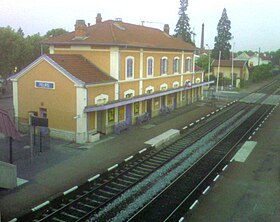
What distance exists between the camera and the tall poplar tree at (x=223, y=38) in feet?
257

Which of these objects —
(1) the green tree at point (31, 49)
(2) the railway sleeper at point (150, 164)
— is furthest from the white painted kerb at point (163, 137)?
(1) the green tree at point (31, 49)

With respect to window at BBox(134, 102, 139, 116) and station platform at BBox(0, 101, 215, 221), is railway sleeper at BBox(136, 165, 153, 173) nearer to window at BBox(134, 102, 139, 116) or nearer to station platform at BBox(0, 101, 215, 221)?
station platform at BBox(0, 101, 215, 221)

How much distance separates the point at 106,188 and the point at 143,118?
14161mm

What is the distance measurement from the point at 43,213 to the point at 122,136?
12.0 meters

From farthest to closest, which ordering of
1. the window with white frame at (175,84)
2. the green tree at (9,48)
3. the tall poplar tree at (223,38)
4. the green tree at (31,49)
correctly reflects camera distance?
the tall poplar tree at (223,38) < the green tree at (31,49) < the green tree at (9,48) < the window with white frame at (175,84)

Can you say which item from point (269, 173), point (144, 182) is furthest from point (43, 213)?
point (269, 173)

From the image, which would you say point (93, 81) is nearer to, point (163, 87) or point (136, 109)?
point (136, 109)

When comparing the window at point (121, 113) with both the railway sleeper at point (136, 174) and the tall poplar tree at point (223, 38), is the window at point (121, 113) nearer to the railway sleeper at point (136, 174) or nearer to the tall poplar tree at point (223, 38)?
the railway sleeper at point (136, 174)

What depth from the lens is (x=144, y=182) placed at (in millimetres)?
15781

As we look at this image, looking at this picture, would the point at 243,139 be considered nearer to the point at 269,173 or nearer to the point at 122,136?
the point at 269,173

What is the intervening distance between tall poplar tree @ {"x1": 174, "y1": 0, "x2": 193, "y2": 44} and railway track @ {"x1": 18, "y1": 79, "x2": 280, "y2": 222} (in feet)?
158

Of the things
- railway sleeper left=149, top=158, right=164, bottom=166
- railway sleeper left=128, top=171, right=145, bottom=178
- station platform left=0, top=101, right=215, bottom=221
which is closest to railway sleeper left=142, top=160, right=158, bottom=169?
railway sleeper left=149, top=158, right=164, bottom=166

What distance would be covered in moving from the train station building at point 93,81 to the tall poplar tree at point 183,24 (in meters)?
37.7

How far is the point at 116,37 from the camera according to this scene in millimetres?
26016
